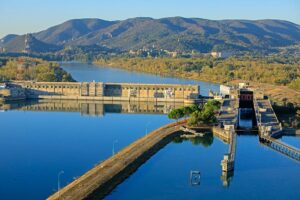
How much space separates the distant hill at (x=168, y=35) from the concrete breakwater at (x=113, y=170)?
7659 cm

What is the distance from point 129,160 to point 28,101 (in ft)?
61.2

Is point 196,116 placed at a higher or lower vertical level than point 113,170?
higher

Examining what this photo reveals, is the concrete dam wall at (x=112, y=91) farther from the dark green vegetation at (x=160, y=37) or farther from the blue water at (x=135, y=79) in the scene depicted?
the dark green vegetation at (x=160, y=37)

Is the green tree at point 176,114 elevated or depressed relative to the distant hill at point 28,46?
depressed

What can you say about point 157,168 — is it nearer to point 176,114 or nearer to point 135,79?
point 176,114

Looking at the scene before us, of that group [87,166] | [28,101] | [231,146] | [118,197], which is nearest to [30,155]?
[87,166]

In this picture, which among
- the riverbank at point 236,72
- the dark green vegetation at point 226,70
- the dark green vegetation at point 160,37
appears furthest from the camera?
the dark green vegetation at point 160,37

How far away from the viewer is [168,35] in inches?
4665

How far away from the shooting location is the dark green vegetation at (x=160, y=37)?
332 feet

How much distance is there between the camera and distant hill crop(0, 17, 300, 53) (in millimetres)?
104188

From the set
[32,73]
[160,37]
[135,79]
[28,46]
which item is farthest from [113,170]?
[160,37]

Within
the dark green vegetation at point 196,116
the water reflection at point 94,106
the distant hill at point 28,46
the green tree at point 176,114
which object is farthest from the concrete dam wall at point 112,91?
the distant hill at point 28,46

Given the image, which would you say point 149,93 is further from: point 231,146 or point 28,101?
point 231,146

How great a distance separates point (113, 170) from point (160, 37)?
10443cm
